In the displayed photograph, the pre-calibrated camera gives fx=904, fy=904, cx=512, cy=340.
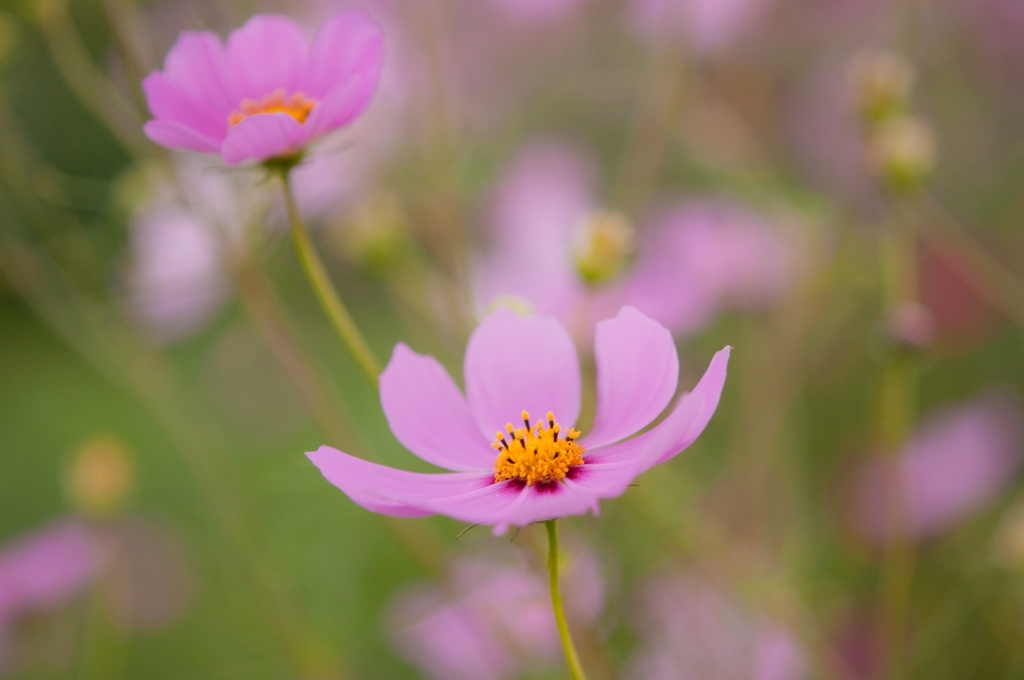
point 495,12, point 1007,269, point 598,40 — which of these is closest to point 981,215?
point 1007,269

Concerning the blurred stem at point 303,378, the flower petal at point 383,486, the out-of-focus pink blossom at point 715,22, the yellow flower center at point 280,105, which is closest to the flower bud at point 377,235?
the blurred stem at point 303,378

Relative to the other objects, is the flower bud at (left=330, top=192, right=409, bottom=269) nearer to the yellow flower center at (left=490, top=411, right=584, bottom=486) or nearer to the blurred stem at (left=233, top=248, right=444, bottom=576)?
the blurred stem at (left=233, top=248, right=444, bottom=576)

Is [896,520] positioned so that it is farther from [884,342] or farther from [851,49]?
[851,49]

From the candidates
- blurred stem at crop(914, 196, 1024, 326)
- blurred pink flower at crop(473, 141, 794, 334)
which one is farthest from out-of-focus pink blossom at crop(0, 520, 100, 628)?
blurred stem at crop(914, 196, 1024, 326)

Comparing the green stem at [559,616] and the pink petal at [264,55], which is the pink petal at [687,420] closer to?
the green stem at [559,616]

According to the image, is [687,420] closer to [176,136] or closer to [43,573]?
[176,136]

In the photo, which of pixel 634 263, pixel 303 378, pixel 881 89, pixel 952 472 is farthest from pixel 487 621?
pixel 952 472
